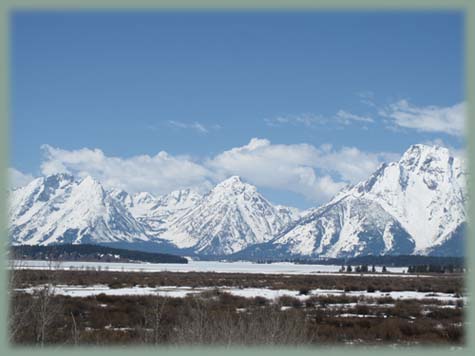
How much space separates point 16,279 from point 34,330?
407 centimetres

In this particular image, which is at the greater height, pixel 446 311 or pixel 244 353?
pixel 244 353

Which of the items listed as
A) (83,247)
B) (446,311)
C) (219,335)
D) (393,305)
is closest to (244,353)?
(219,335)

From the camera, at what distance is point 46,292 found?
38.2 ft

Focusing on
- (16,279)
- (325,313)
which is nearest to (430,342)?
(325,313)

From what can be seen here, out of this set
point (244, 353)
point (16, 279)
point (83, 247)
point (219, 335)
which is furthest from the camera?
point (83, 247)

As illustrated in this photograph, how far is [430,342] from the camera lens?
15.4m

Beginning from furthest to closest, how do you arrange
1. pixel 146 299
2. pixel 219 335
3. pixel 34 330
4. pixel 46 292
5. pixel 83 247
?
pixel 83 247, pixel 146 299, pixel 34 330, pixel 46 292, pixel 219 335

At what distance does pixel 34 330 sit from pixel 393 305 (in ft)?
56.0

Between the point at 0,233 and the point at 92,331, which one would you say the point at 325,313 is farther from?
the point at 0,233

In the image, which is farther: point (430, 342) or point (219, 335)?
point (430, 342)

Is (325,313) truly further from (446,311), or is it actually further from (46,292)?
(46,292)

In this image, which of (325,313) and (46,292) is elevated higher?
(46,292)

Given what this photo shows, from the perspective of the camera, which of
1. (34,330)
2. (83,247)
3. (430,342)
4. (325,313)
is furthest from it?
(83,247)

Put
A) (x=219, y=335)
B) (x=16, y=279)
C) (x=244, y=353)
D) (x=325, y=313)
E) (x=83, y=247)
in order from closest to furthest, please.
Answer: (x=244, y=353) < (x=219, y=335) < (x=16, y=279) < (x=325, y=313) < (x=83, y=247)
